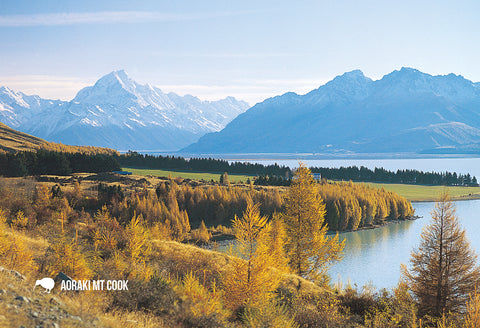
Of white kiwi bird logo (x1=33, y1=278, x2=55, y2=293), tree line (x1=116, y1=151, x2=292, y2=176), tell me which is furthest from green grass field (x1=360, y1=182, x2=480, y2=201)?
white kiwi bird logo (x1=33, y1=278, x2=55, y2=293)

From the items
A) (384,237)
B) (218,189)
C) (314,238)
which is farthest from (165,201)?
(314,238)

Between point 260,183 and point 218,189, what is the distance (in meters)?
39.2

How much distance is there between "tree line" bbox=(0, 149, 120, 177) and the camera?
371 ft

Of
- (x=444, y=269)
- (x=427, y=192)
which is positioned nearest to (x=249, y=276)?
(x=444, y=269)

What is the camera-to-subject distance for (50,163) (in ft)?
407

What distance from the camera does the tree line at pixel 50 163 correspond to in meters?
113

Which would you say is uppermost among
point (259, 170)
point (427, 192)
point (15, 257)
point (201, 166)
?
point (201, 166)

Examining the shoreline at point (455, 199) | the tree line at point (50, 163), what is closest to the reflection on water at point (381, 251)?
the shoreline at point (455, 199)

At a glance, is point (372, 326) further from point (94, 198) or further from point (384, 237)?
point (94, 198)

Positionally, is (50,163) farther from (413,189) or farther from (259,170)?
(413,189)

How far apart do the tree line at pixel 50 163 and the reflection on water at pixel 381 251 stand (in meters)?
88.7

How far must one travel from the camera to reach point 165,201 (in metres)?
94.6

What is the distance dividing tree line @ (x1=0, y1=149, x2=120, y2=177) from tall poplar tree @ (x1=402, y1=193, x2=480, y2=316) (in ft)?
371

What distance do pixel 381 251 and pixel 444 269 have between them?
46.7m
